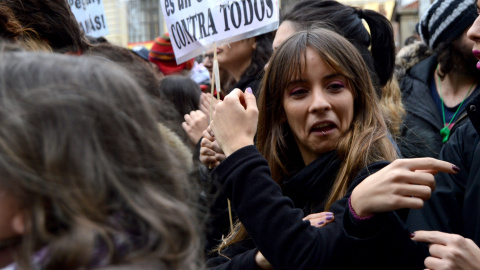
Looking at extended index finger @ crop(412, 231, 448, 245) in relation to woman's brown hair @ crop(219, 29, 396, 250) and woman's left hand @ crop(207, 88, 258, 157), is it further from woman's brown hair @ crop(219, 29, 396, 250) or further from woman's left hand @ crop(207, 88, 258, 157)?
woman's left hand @ crop(207, 88, 258, 157)

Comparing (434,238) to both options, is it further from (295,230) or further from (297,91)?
(297,91)

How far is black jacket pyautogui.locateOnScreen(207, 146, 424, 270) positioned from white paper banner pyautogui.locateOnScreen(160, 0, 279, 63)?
5.18 ft

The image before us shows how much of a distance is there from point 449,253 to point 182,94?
3.25 m

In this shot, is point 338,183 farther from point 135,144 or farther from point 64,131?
point 64,131

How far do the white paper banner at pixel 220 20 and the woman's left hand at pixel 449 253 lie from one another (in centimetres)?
205

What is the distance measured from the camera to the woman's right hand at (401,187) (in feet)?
5.66

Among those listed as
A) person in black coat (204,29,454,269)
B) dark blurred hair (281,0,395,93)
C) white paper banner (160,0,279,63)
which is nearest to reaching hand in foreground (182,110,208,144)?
white paper banner (160,0,279,63)

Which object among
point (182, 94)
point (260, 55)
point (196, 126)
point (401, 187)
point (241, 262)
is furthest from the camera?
point (182, 94)

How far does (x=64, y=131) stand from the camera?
44.9 inches

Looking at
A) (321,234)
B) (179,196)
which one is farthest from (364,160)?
(179,196)

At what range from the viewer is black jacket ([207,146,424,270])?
5.94 feet

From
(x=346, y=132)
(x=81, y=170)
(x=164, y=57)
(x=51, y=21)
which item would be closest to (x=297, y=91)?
(x=346, y=132)

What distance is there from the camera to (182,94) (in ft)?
15.6

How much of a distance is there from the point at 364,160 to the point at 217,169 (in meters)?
0.53
